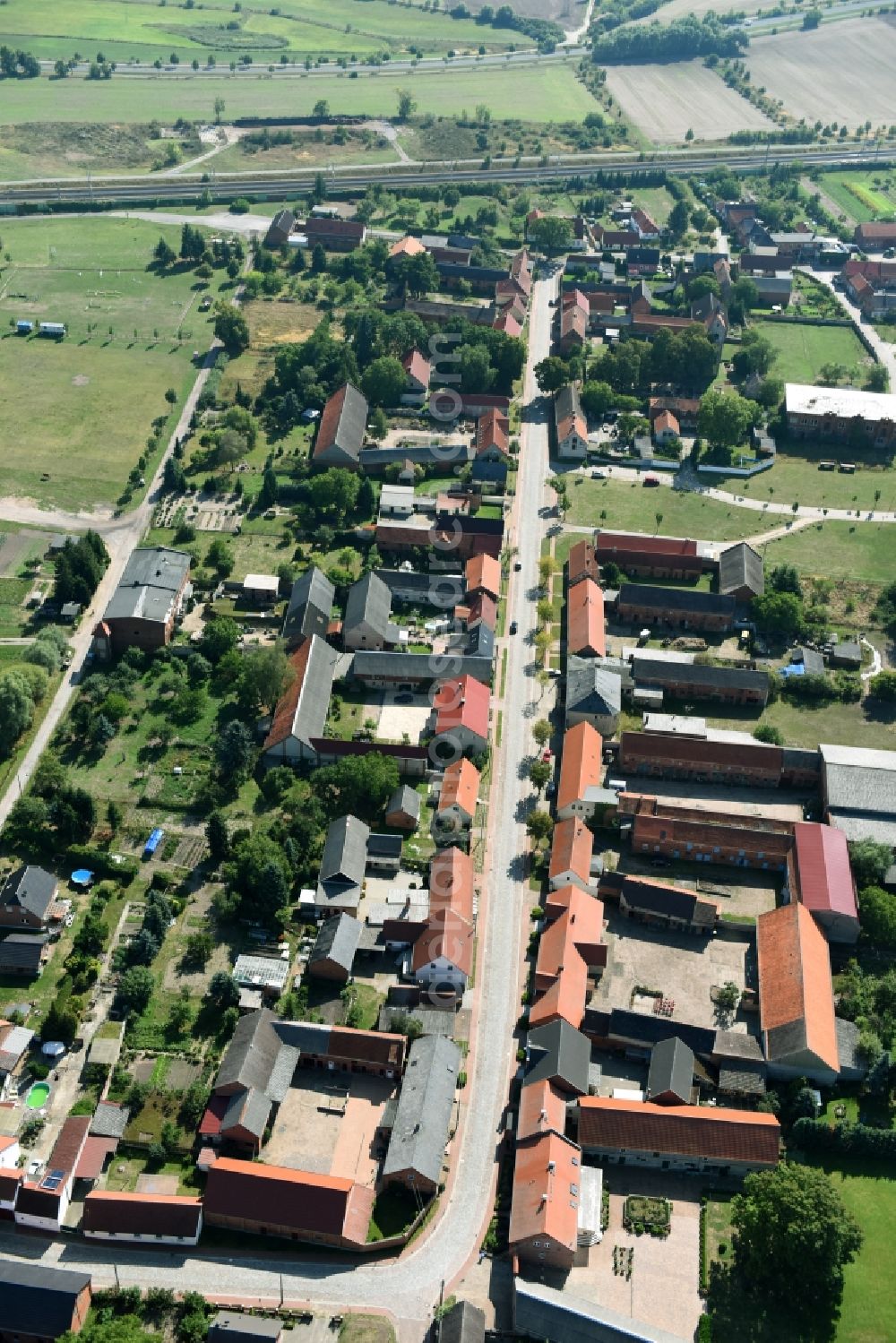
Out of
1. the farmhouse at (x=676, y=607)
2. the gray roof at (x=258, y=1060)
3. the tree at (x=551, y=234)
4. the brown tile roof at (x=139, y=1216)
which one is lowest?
the brown tile roof at (x=139, y=1216)

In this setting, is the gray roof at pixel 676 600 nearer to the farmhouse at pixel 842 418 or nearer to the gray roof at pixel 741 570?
the gray roof at pixel 741 570

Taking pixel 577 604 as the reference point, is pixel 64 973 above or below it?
below

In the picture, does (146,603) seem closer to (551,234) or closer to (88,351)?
(88,351)

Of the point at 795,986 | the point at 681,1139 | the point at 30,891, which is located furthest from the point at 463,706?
the point at 681,1139

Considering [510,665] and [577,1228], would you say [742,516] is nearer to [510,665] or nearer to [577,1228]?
[510,665]

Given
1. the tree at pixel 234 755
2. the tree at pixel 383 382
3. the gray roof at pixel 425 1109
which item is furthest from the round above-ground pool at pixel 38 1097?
the tree at pixel 383 382

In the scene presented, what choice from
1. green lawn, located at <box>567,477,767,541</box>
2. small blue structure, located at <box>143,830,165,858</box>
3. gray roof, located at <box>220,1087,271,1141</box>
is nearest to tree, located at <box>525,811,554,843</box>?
small blue structure, located at <box>143,830,165,858</box>

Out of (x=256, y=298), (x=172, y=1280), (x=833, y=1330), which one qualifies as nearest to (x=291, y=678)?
(x=172, y=1280)
